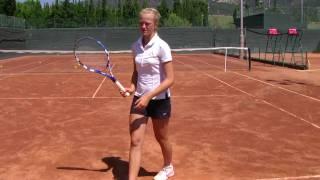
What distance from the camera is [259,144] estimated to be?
7.68 meters

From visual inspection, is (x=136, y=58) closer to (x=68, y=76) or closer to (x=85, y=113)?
(x=85, y=113)

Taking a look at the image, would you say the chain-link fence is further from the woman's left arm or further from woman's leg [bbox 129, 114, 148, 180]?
the woman's left arm

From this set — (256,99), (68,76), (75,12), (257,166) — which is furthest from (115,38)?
(257,166)

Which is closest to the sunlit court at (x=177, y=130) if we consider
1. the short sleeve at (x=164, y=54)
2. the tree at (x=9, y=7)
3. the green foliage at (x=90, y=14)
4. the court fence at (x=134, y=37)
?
the short sleeve at (x=164, y=54)

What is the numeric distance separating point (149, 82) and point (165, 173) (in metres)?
1.24

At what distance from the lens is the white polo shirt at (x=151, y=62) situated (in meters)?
5.07

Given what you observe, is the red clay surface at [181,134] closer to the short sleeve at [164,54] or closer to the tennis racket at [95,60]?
the tennis racket at [95,60]

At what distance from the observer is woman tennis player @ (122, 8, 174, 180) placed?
5.00 meters

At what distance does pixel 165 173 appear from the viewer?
5789mm

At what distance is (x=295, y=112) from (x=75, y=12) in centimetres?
5186

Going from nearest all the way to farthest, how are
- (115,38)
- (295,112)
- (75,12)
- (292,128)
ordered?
(292,128), (295,112), (115,38), (75,12)

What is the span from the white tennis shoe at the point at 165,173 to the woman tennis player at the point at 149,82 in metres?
0.60

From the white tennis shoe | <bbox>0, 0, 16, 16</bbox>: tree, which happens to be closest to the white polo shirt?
the white tennis shoe

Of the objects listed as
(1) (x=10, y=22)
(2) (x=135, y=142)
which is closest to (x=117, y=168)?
(2) (x=135, y=142)
